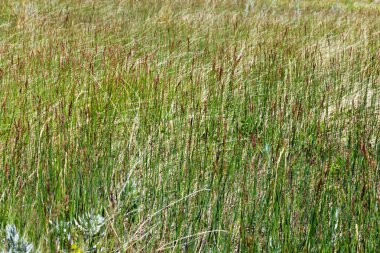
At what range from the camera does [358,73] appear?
4500mm

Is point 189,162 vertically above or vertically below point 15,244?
below

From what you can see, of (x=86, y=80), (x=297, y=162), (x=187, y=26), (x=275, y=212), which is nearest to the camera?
(x=275, y=212)

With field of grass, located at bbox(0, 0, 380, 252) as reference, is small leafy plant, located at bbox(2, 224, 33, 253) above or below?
above

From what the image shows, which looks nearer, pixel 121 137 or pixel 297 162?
pixel 297 162

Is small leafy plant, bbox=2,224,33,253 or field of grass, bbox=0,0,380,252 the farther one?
field of grass, bbox=0,0,380,252

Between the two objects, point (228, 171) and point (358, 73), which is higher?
point (228, 171)

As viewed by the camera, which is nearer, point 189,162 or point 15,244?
point 15,244

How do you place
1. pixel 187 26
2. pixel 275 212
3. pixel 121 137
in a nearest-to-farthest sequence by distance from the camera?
pixel 275 212
pixel 121 137
pixel 187 26

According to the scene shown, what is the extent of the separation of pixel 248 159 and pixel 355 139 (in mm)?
649

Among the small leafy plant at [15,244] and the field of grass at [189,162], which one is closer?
the small leafy plant at [15,244]

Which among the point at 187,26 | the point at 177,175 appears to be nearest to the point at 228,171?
the point at 177,175

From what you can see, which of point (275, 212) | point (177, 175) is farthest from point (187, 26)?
point (275, 212)

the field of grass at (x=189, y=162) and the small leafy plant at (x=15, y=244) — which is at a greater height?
the small leafy plant at (x=15, y=244)

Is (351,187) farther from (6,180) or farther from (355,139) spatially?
(6,180)
